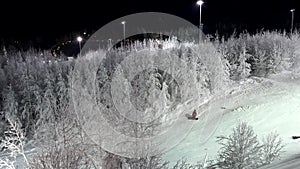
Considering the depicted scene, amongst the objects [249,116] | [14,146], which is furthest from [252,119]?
[14,146]

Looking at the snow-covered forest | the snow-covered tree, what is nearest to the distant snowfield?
the snow-covered forest

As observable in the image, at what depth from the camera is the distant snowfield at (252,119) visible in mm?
19391

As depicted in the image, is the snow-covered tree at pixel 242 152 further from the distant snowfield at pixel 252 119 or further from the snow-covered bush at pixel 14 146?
the snow-covered bush at pixel 14 146

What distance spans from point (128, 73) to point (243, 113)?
11356mm

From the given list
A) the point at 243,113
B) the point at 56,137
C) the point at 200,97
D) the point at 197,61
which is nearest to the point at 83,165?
the point at 56,137

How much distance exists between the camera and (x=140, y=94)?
2045 cm

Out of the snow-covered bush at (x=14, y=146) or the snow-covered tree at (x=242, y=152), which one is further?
the snow-covered tree at (x=242, y=152)

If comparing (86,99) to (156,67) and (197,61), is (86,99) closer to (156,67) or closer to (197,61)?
(156,67)

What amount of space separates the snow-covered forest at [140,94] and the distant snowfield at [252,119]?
2.30ft

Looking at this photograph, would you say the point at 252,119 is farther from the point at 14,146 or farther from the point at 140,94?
the point at 14,146

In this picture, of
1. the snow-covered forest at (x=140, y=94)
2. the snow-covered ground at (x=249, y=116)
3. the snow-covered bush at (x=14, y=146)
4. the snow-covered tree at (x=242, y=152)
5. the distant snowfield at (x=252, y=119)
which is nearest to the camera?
the snow-covered bush at (x=14, y=146)

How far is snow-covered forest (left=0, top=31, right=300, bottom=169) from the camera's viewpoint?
1265 cm

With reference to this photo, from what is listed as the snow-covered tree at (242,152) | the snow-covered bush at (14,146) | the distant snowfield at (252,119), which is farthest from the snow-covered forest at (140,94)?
the distant snowfield at (252,119)

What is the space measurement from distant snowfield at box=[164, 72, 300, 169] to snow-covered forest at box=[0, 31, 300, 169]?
700 mm
